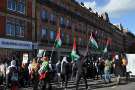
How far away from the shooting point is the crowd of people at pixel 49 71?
59.8ft

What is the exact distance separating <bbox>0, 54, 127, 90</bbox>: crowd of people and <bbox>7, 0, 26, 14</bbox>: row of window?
510 inches

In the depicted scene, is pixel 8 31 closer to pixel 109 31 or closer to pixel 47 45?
pixel 47 45

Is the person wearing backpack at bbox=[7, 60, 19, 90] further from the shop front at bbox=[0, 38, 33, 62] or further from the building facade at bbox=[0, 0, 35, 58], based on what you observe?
the building facade at bbox=[0, 0, 35, 58]

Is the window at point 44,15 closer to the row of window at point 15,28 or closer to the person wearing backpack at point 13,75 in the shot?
the row of window at point 15,28

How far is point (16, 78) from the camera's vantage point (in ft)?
58.6

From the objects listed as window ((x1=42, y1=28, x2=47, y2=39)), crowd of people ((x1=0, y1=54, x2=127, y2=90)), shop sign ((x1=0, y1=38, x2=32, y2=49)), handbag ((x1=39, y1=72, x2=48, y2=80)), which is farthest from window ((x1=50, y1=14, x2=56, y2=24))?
handbag ((x1=39, y1=72, x2=48, y2=80))

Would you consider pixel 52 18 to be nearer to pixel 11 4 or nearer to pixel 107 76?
pixel 11 4

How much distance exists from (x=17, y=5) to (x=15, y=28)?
247 centimetres

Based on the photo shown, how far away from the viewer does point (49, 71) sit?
18.6 metres

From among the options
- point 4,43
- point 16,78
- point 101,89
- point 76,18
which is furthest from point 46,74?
point 76,18

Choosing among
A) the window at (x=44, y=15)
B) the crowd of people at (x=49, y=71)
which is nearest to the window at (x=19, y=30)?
the window at (x=44, y=15)

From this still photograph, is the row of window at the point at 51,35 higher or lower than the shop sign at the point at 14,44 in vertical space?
higher

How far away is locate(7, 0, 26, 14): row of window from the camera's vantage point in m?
42.5

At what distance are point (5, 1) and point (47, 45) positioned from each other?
38.4 feet
